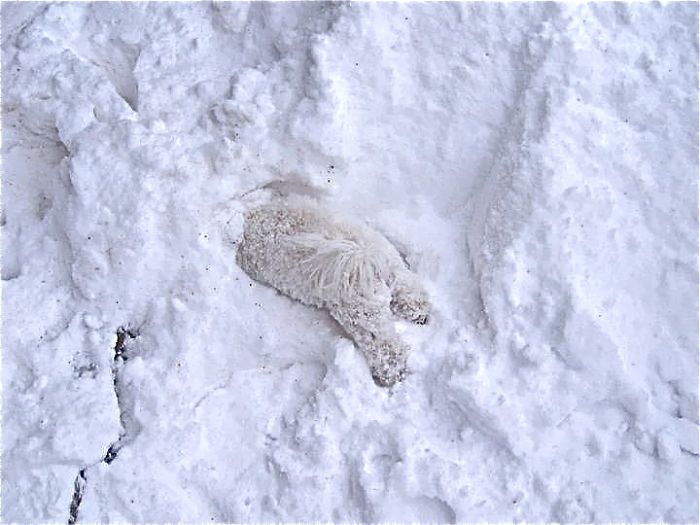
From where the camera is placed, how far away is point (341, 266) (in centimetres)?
229

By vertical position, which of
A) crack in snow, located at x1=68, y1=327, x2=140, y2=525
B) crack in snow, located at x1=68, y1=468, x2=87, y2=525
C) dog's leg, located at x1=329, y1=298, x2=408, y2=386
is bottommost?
crack in snow, located at x1=68, y1=468, x2=87, y2=525

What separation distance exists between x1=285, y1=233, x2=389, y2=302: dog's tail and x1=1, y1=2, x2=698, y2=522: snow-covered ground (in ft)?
0.52

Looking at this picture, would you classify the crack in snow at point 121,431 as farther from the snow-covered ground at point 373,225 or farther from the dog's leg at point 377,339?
the dog's leg at point 377,339

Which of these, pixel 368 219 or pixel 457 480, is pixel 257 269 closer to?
pixel 368 219

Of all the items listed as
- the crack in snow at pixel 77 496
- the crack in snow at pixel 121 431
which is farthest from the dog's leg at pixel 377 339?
the crack in snow at pixel 77 496

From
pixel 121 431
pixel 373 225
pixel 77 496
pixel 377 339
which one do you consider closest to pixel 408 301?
pixel 377 339

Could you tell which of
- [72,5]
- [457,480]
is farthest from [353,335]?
[72,5]

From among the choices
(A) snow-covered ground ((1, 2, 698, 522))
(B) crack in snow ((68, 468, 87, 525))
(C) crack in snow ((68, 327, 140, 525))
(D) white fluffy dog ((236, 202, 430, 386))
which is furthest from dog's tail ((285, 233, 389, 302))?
(B) crack in snow ((68, 468, 87, 525))

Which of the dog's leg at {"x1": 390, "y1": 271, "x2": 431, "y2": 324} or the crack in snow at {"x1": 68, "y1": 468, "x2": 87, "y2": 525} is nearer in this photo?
the crack in snow at {"x1": 68, "y1": 468, "x2": 87, "y2": 525}

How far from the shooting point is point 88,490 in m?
2.22

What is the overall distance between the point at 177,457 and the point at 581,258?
4.52ft

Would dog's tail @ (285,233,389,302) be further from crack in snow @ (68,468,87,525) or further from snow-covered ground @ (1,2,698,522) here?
crack in snow @ (68,468,87,525)

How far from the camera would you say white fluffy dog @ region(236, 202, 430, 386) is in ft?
7.55

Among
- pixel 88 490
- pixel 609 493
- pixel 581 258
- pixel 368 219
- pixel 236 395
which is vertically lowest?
pixel 88 490
